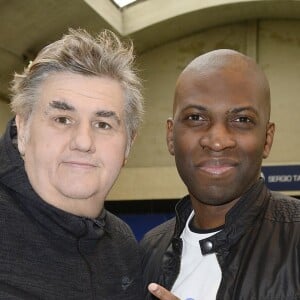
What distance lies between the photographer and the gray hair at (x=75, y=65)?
1.82 m

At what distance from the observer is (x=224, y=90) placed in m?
2.04

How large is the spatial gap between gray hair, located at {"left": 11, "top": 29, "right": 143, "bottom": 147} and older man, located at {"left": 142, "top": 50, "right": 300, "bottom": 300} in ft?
0.90

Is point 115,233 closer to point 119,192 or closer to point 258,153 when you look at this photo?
point 258,153

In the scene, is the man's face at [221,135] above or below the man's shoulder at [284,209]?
above

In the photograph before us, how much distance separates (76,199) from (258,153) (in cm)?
68

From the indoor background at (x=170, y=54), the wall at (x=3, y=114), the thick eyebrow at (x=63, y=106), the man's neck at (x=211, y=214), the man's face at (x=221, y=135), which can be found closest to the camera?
the thick eyebrow at (x=63, y=106)

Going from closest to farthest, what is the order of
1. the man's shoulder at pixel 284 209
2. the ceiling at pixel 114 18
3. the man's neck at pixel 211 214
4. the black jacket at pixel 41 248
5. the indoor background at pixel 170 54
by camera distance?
the black jacket at pixel 41 248, the man's shoulder at pixel 284 209, the man's neck at pixel 211 214, the ceiling at pixel 114 18, the indoor background at pixel 170 54

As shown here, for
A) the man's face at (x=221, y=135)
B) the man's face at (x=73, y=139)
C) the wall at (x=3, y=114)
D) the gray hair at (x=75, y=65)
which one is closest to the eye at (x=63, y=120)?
the man's face at (x=73, y=139)

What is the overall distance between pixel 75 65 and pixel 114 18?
707 centimetres

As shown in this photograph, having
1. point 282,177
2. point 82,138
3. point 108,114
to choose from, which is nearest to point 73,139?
point 82,138

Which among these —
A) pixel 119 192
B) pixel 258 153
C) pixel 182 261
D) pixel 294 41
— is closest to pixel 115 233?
pixel 182 261

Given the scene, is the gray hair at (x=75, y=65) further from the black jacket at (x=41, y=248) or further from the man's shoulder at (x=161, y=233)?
the man's shoulder at (x=161, y=233)

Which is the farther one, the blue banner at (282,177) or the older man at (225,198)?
the blue banner at (282,177)

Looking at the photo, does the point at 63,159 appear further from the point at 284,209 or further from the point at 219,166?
the point at 284,209
